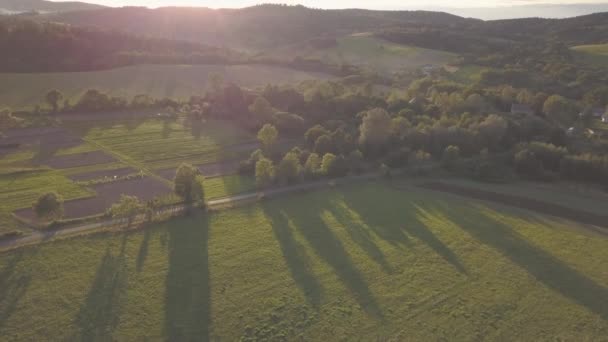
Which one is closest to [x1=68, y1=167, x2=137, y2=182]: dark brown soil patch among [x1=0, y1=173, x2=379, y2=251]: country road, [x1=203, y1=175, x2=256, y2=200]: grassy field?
[x1=203, y1=175, x2=256, y2=200]: grassy field

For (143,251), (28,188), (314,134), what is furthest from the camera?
(314,134)

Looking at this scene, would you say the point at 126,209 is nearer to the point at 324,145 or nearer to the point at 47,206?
the point at 47,206

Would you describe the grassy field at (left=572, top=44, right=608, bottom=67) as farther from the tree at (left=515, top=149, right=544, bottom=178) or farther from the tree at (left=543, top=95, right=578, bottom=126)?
the tree at (left=515, top=149, right=544, bottom=178)

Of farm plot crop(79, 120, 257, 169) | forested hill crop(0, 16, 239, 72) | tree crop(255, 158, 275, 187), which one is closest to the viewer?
tree crop(255, 158, 275, 187)

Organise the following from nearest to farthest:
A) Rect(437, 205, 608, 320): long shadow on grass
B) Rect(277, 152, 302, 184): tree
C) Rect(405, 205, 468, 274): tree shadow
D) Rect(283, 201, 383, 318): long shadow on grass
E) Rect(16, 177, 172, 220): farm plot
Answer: Rect(283, 201, 383, 318): long shadow on grass < Rect(437, 205, 608, 320): long shadow on grass < Rect(405, 205, 468, 274): tree shadow < Rect(16, 177, 172, 220): farm plot < Rect(277, 152, 302, 184): tree

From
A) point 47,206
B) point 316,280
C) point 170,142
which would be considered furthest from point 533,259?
point 170,142

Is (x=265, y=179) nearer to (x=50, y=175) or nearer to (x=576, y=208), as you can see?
(x=50, y=175)

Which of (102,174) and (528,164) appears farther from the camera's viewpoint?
(528,164)
